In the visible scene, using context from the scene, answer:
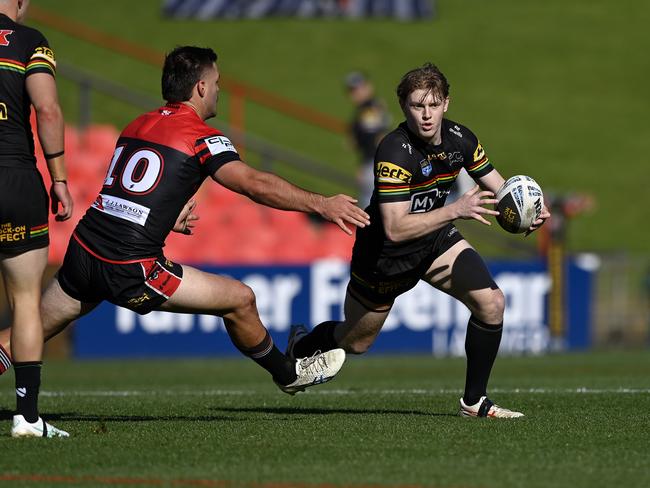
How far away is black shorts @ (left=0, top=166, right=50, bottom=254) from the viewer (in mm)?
7133

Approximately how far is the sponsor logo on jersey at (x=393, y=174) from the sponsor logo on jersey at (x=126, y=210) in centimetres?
150

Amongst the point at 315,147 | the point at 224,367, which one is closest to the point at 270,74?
the point at 315,147

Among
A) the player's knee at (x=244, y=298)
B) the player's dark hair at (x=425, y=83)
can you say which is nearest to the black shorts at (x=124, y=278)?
the player's knee at (x=244, y=298)

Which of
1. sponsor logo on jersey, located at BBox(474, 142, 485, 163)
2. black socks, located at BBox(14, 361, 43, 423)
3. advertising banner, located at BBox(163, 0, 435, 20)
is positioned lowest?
black socks, located at BBox(14, 361, 43, 423)

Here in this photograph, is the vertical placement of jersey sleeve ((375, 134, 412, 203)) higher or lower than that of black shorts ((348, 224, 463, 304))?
higher

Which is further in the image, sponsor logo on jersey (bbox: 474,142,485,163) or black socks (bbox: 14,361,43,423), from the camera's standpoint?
sponsor logo on jersey (bbox: 474,142,485,163)

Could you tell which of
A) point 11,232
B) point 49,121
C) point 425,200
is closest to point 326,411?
point 425,200

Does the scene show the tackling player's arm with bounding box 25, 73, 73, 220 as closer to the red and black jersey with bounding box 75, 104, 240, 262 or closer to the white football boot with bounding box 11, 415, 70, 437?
the red and black jersey with bounding box 75, 104, 240, 262

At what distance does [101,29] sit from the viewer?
41.9 m

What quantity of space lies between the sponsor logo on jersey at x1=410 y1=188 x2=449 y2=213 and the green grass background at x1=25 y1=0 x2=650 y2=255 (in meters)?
22.7

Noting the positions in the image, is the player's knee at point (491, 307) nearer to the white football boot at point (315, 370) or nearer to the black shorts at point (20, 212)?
the white football boot at point (315, 370)

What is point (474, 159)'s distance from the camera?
337 inches

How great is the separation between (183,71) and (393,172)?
1.41 meters

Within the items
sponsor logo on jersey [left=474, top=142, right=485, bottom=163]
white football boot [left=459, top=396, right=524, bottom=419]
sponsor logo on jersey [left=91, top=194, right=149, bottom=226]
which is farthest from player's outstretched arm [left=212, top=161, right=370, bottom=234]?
white football boot [left=459, top=396, right=524, bottom=419]
